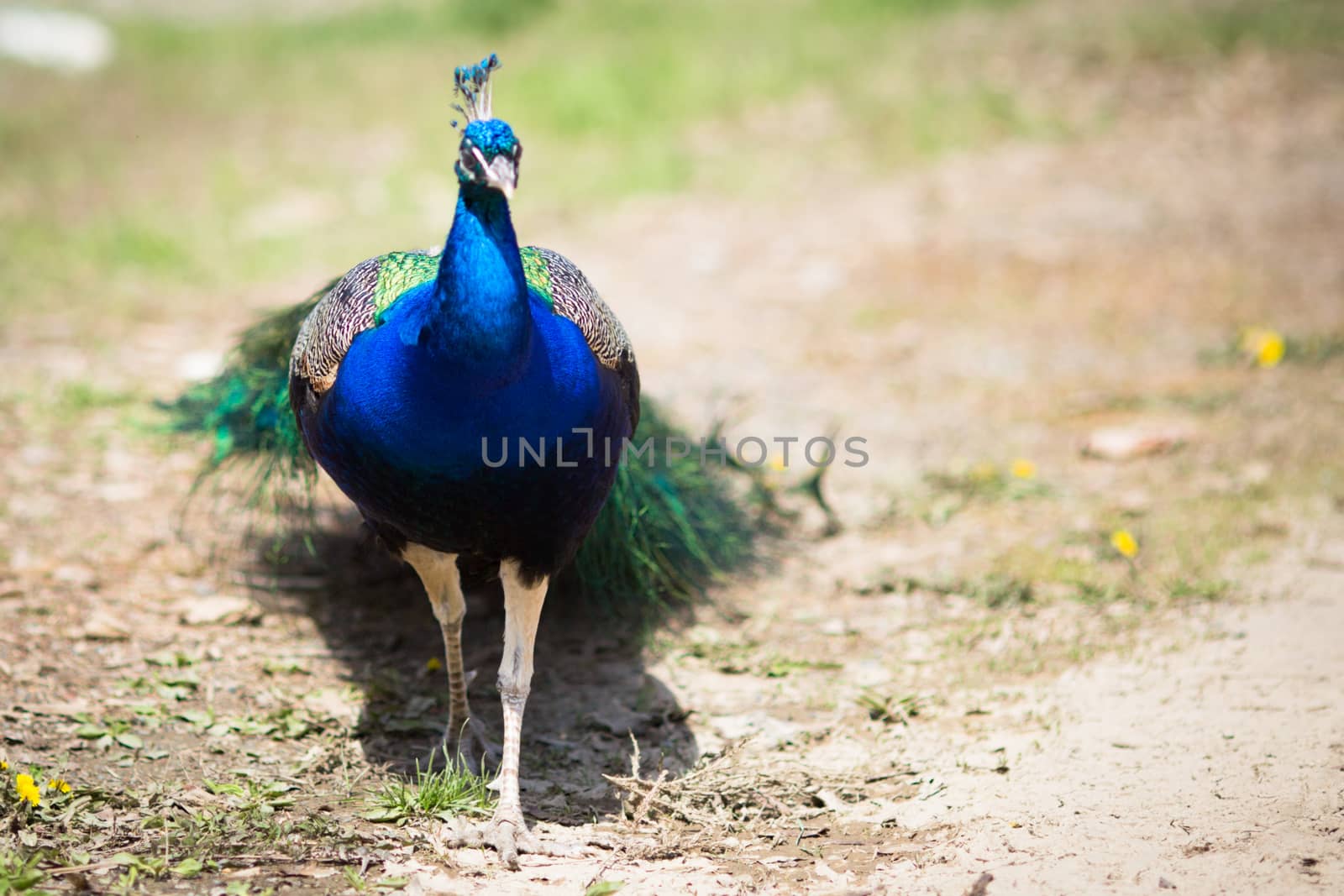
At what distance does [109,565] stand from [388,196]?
5109 mm

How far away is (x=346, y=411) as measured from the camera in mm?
3133

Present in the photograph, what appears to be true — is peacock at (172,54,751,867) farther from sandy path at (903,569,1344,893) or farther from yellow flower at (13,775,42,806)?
sandy path at (903,569,1344,893)

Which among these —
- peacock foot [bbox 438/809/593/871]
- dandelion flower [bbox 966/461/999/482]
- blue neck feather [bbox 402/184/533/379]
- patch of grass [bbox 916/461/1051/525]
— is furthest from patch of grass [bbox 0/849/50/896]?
dandelion flower [bbox 966/461/999/482]

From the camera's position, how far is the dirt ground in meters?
3.18

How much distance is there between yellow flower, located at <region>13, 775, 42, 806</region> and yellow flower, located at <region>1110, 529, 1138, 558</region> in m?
3.71

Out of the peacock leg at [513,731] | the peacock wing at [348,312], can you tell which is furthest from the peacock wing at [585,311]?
the peacock leg at [513,731]

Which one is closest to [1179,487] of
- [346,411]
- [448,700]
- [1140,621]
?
[1140,621]

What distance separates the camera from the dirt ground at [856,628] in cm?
318

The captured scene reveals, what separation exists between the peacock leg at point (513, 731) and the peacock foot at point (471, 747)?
380 mm

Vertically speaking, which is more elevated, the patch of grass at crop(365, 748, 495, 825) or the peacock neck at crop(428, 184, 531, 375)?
the peacock neck at crop(428, 184, 531, 375)

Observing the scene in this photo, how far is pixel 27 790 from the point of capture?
123 inches

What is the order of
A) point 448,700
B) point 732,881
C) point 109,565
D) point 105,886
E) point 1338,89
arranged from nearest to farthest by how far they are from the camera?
1. point 105,886
2. point 732,881
3. point 448,700
4. point 109,565
5. point 1338,89

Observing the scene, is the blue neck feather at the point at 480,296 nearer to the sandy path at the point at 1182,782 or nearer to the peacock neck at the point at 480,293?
the peacock neck at the point at 480,293

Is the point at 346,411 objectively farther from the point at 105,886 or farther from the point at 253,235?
the point at 253,235
